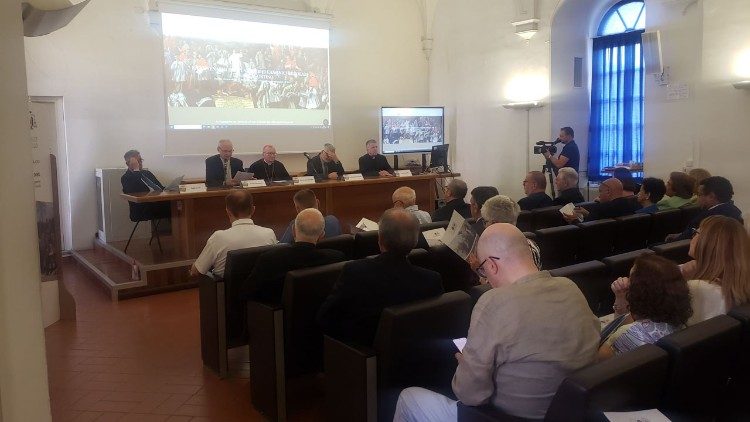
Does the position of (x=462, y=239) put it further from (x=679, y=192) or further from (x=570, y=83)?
(x=570, y=83)

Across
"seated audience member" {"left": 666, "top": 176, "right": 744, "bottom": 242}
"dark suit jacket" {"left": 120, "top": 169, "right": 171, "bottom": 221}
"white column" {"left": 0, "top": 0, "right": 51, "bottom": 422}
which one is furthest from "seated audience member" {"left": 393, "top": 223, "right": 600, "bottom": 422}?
"dark suit jacket" {"left": 120, "top": 169, "right": 171, "bottom": 221}

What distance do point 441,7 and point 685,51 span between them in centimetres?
457

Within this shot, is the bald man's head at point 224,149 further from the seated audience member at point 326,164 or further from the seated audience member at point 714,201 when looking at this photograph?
the seated audience member at point 714,201

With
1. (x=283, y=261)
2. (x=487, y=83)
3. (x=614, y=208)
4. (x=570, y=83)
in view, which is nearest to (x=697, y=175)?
(x=614, y=208)

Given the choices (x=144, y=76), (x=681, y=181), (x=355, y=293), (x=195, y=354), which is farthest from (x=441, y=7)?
(x=355, y=293)

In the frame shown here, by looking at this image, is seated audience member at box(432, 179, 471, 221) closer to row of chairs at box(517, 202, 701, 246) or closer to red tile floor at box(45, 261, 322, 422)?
row of chairs at box(517, 202, 701, 246)

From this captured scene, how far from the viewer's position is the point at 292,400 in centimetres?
330

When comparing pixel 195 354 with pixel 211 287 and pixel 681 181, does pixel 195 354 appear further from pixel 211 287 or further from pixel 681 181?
pixel 681 181

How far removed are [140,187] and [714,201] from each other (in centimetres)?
584

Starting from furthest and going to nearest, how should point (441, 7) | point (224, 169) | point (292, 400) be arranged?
point (441, 7) < point (224, 169) < point (292, 400)

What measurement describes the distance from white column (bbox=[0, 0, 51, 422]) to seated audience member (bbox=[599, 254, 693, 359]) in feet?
5.65

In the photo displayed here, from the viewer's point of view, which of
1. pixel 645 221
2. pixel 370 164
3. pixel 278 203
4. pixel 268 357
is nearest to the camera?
pixel 268 357

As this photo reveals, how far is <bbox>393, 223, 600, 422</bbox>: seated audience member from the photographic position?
176 centimetres

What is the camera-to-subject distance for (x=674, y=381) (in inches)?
71.5
